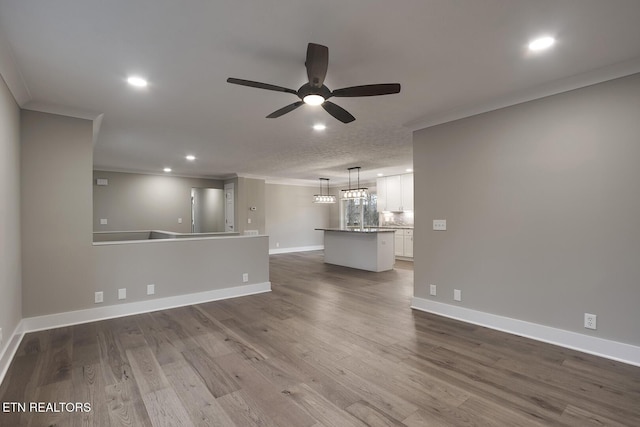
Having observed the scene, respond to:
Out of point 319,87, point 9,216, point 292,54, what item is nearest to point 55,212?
point 9,216

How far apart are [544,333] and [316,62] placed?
3.31m

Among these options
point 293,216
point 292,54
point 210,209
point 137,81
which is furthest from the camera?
point 293,216

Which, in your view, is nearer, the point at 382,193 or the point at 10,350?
the point at 10,350

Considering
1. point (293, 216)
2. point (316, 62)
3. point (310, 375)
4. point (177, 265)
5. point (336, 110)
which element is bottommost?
point (310, 375)

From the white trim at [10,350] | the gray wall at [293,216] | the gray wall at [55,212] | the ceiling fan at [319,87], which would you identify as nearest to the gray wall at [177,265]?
the gray wall at [55,212]

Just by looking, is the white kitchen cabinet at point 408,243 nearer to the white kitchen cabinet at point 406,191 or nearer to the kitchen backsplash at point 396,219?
the kitchen backsplash at point 396,219

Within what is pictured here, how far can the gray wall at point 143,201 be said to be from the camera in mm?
7387

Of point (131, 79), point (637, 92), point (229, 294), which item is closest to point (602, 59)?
point (637, 92)

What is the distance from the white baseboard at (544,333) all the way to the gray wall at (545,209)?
56 millimetres

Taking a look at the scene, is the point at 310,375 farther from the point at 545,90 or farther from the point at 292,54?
the point at 545,90

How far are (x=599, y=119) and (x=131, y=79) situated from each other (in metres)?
4.24

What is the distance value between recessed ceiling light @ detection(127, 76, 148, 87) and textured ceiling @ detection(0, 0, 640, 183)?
65 millimetres

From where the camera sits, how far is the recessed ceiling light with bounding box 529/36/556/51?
84.0 inches

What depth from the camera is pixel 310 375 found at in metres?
2.40
